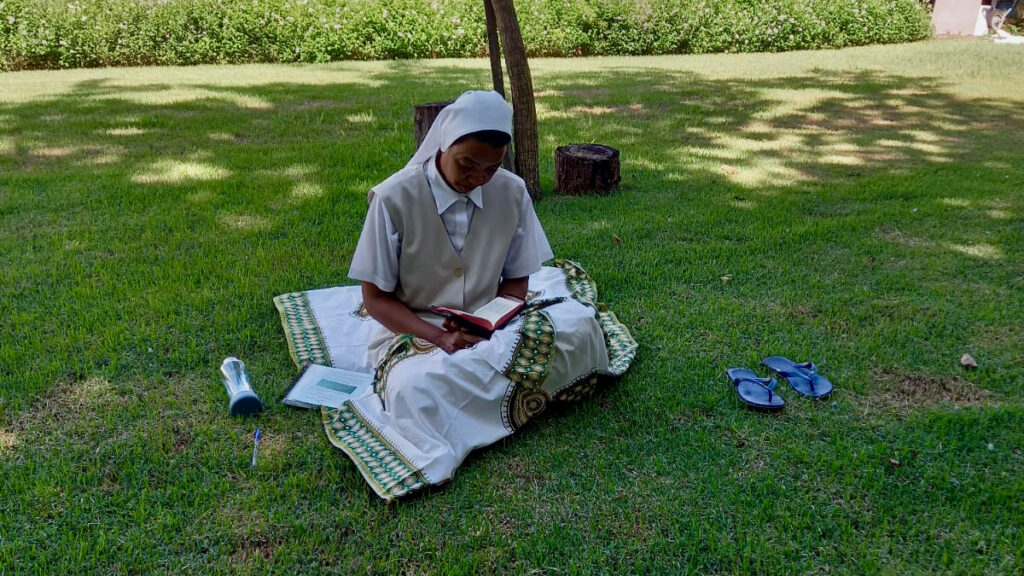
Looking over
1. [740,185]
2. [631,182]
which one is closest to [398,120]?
[631,182]

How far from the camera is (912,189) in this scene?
6.36 meters

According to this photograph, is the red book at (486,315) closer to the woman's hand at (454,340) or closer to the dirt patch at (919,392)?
the woman's hand at (454,340)

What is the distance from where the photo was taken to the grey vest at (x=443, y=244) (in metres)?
3.10

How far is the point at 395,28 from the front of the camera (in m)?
14.5

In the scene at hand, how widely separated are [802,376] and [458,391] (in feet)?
5.32

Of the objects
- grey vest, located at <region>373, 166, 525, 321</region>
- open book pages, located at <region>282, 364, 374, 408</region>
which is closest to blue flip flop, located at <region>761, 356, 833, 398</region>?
grey vest, located at <region>373, 166, 525, 321</region>

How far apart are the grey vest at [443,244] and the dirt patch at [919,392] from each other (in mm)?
1792

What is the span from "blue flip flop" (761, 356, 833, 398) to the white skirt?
2.40 feet

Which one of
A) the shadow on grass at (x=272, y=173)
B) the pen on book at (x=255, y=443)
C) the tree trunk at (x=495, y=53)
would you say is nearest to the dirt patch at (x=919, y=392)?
the shadow on grass at (x=272, y=173)

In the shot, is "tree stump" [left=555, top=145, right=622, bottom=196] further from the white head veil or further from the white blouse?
the white head veil

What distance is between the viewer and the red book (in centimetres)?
305

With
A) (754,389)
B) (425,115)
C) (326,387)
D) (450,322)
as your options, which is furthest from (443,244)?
(425,115)

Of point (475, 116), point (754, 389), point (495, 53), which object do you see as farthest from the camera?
point (495, 53)

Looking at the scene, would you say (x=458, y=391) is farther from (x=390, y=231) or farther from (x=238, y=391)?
(x=238, y=391)
